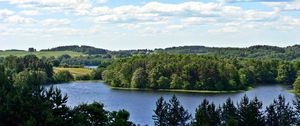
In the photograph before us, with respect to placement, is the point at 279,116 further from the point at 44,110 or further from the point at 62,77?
the point at 62,77

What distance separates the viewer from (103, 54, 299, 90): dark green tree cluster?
126 m

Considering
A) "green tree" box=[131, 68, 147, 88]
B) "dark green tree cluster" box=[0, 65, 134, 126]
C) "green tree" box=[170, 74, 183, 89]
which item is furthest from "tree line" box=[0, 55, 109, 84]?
"dark green tree cluster" box=[0, 65, 134, 126]

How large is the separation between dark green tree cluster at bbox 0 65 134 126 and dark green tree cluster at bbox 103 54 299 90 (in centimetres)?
8792

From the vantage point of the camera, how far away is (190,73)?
131 metres

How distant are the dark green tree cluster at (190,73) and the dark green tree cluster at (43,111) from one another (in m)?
87.9

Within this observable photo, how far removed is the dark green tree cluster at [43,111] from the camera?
3366 centimetres

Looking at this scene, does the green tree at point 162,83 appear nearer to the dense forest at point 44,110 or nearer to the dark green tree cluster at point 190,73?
the dark green tree cluster at point 190,73

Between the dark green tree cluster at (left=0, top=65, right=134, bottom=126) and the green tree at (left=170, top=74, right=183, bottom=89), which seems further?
the green tree at (left=170, top=74, right=183, bottom=89)

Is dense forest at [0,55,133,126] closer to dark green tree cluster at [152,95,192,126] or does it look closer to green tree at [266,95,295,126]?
dark green tree cluster at [152,95,192,126]

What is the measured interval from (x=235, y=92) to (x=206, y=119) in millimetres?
74248

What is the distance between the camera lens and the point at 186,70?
130625 millimetres

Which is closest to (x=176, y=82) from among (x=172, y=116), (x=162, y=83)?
(x=162, y=83)

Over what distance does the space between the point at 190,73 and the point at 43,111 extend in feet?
324

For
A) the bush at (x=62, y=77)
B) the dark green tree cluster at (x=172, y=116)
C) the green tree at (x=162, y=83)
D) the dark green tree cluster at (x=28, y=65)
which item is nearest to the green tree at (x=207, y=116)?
the dark green tree cluster at (x=172, y=116)
